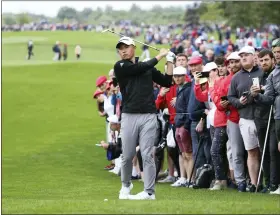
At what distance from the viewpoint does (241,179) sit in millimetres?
15188

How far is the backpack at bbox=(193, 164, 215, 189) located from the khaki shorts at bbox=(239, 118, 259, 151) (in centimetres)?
118

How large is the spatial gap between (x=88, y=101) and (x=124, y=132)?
1185 inches

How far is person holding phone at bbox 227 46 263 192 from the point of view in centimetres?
1477

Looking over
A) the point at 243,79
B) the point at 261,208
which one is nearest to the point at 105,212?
the point at 261,208

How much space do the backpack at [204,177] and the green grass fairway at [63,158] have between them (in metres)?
0.27

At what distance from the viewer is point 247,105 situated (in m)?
14.7

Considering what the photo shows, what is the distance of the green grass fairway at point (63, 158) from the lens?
10672 millimetres

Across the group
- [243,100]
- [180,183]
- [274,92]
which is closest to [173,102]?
[180,183]

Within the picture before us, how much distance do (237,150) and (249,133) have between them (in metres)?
0.58

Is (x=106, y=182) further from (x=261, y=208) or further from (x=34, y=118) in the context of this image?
(x=34, y=118)

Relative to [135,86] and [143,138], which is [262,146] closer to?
[143,138]

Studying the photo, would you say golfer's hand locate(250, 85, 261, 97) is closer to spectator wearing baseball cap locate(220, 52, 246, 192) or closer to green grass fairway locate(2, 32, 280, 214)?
spectator wearing baseball cap locate(220, 52, 246, 192)

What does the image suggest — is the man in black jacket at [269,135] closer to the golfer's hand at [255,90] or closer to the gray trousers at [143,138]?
the golfer's hand at [255,90]

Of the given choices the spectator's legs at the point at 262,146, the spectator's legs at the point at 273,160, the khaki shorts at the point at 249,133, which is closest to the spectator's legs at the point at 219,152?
the khaki shorts at the point at 249,133
